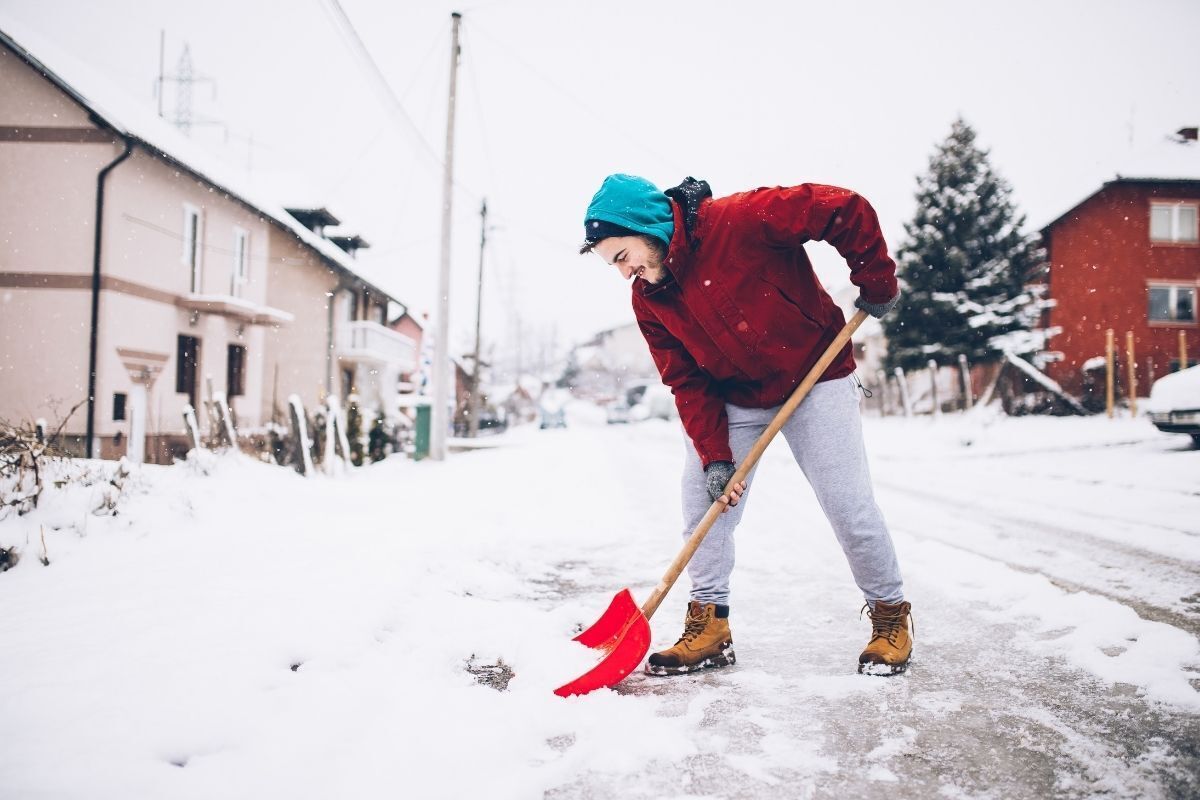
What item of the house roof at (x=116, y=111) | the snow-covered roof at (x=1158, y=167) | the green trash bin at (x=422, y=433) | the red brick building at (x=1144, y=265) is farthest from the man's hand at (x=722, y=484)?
the snow-covered roof at (x=1158, y=167)

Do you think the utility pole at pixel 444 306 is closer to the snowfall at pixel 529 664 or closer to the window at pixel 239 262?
the snowfall at pixel 529 664

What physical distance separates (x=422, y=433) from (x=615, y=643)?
11.4 meters

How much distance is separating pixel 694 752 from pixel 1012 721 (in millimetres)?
812

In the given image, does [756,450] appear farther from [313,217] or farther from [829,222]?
[313,217]

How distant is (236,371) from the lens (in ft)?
61.0

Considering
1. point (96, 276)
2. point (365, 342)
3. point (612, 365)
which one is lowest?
point (96, 276)

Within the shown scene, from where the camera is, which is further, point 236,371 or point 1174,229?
point 1174,229

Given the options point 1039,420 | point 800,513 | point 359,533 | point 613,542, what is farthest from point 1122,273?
point 359,533

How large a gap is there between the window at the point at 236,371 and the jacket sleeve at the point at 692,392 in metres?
18.7

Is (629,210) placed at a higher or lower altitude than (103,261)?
lower

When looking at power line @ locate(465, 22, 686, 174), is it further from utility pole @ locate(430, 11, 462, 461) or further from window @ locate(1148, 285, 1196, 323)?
window @ locate(1148, 285, 1196, 323)

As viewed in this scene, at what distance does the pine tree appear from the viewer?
62.1ft

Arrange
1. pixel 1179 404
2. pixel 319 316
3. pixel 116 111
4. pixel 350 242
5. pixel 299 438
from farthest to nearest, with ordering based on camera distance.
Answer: pixel 350 242
pixel 319 316
pixel 116 111
pixel 299 438
pixel 1179 404

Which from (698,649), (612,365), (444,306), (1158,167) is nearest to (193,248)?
(444,306)
